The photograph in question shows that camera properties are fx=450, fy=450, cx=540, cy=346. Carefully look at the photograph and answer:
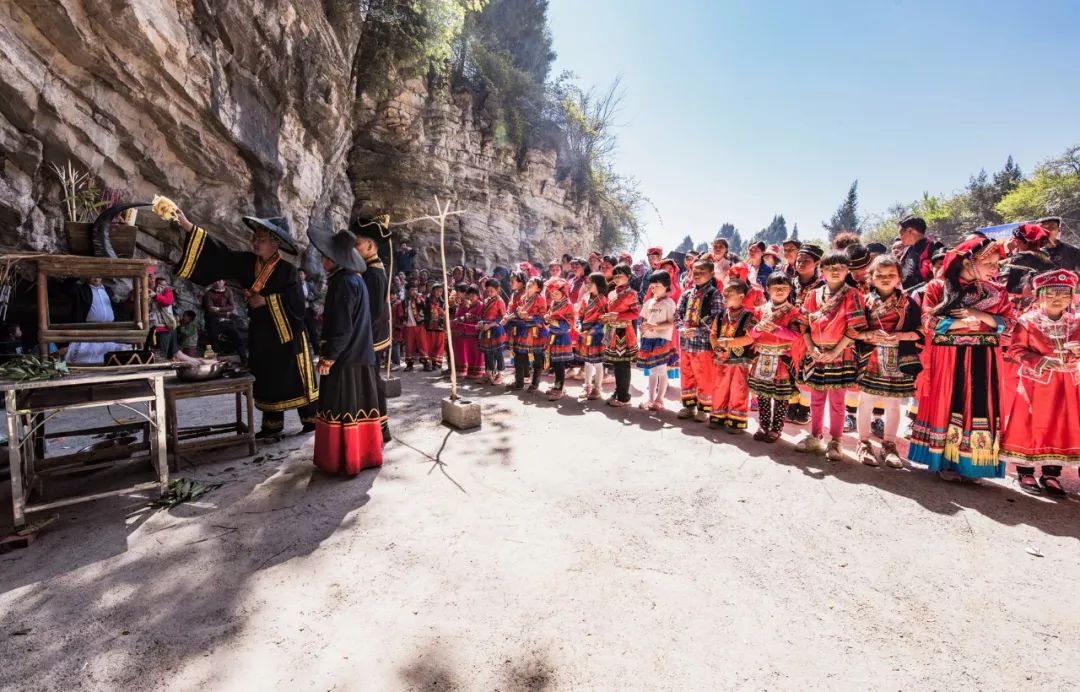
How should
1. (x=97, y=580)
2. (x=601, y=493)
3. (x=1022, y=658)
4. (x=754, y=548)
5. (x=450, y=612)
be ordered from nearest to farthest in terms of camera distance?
(x=1022, y=658) < (x=450, y=612) < (x=97, y=580) < (x=754, y=548) < (x=601, y=493)

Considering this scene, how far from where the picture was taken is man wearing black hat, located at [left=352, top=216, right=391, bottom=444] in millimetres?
4488

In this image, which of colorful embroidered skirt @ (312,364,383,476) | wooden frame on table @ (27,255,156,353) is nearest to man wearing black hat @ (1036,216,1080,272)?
colorful embroidered skirt @ (312,364,383,476)

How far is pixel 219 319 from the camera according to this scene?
389 inches

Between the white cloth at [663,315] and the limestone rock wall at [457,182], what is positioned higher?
the limestone rock wall at [457,182]

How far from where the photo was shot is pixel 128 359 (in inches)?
132

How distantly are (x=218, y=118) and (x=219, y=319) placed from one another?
4086mm

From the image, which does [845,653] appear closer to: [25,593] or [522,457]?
[522,457]

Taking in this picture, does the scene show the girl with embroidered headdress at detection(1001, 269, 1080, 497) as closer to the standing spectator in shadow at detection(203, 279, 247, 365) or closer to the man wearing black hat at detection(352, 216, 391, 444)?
the man wearing black hat at detection(352, 216, 391, 444)

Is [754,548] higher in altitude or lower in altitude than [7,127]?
lower

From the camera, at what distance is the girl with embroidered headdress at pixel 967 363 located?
3529 mm

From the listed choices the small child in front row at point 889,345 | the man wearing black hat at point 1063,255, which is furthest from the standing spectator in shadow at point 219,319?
the man wearing black hat at point 1063,255

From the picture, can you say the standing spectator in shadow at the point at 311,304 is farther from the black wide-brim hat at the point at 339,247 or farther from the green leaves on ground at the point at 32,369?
the green leaves on ground at the point at 32,369

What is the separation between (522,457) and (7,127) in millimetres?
7547


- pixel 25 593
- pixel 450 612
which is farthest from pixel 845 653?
pixel 25 593
